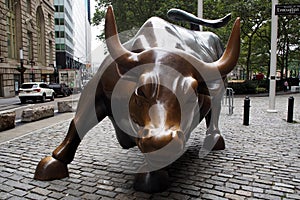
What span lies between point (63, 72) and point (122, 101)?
3224 cm

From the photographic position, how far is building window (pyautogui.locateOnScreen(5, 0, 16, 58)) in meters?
26.7

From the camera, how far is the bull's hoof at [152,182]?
358 cm

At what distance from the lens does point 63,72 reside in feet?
112

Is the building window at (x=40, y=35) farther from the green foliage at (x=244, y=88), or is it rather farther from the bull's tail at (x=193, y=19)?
the bull's tail at (x=193, y=19)

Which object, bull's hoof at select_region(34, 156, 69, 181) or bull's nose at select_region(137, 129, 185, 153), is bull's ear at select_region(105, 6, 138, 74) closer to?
bull's nose at select_region(137, 129, 185, 153)

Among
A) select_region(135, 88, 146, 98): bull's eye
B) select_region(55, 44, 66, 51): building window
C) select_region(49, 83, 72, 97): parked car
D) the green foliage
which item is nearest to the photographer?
select_region(135, 88, 146, 98): bull's eye

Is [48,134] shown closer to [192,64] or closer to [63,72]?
[192,64]

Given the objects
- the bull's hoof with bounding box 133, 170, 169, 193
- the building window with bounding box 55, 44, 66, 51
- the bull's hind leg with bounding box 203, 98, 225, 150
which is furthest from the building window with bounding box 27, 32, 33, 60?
the bull's hoof with bounding box 133, 170, 169, 193

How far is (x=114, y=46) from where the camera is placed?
3.18m

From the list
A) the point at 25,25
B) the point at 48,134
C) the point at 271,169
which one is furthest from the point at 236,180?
the point at 25,25

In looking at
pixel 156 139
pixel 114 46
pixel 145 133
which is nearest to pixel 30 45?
pixel 114 46

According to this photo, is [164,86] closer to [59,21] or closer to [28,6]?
[28,6]

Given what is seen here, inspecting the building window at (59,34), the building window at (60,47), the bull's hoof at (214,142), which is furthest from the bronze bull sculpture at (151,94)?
the building window at (59,34)

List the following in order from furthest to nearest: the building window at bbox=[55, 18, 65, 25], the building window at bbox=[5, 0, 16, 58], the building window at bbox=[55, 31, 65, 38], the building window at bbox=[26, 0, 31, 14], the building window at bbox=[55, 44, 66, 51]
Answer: the building window at bbox=[55, 44, 66, 51]
the building window at bbox=[55, 31, 65, 38]
the building window at bbox=[55, 18, 65, 25]
the building window at bbox=[26, 0, 31, 14]
the building window at bbox=[5, 0, 16, 58]
